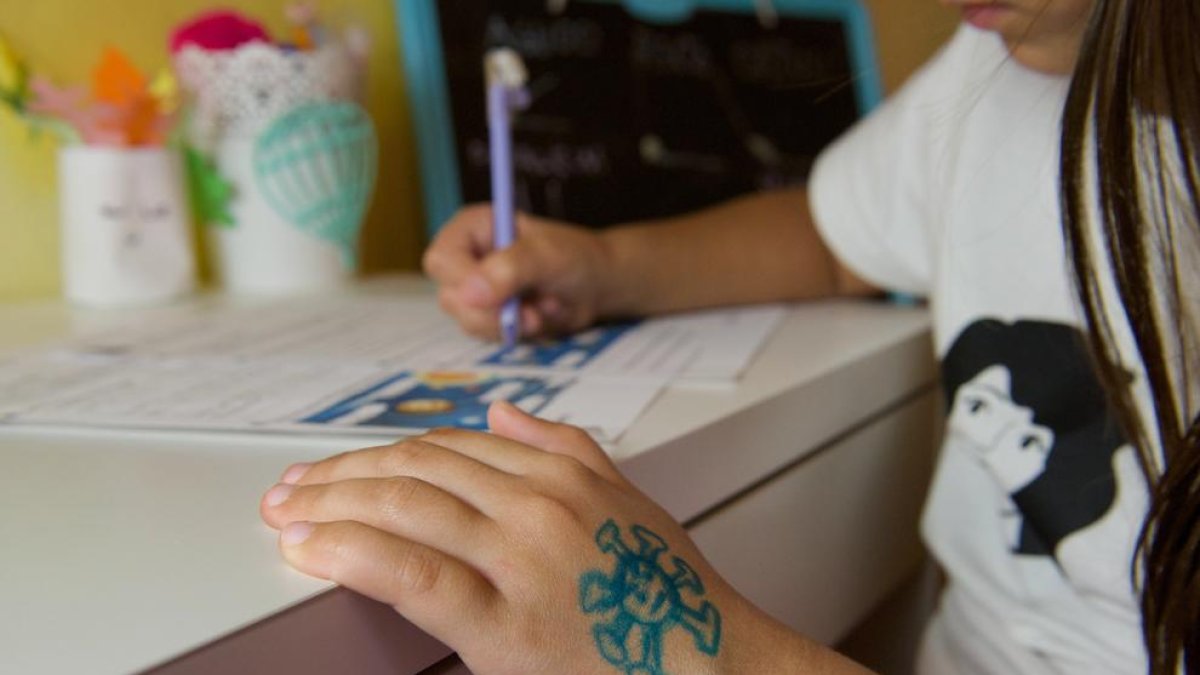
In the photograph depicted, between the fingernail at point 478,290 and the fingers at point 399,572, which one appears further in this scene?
the fingernail at point 478,290

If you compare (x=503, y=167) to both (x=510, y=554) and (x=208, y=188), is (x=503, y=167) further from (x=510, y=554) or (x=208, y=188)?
(x=510, y=554)

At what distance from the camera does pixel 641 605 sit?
0.39 metres

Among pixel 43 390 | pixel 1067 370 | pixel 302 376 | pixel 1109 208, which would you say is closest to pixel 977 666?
pixel 1067 370

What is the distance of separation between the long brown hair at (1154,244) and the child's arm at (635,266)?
298mm

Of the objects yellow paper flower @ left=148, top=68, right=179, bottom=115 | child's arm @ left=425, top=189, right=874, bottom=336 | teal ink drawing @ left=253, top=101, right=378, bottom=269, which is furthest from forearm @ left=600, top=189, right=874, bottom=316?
yellow paper flower @ left=148, top=68, right=179, bottom=115

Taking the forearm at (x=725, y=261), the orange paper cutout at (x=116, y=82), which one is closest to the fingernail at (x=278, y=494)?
the forearm at (x=725, y=261)

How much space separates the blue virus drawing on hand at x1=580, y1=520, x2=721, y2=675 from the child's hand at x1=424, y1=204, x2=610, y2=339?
330 millimetres

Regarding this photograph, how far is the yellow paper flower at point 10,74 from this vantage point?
80 centimetres

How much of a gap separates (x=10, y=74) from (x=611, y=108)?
525mm

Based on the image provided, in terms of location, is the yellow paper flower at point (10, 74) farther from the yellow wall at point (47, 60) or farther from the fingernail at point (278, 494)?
the fingernail at point (278, 494)

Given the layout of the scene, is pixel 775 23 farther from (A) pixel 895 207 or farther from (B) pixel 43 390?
(B) pixel 43 390

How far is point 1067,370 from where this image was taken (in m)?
0.67

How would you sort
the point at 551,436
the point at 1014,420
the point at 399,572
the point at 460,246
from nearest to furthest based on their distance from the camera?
the point at 399,572 < the point at 551,436 < the point at 1014,420 < the point at 460,246

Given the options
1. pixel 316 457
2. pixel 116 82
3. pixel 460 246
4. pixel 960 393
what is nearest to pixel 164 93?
pixel 116 82
